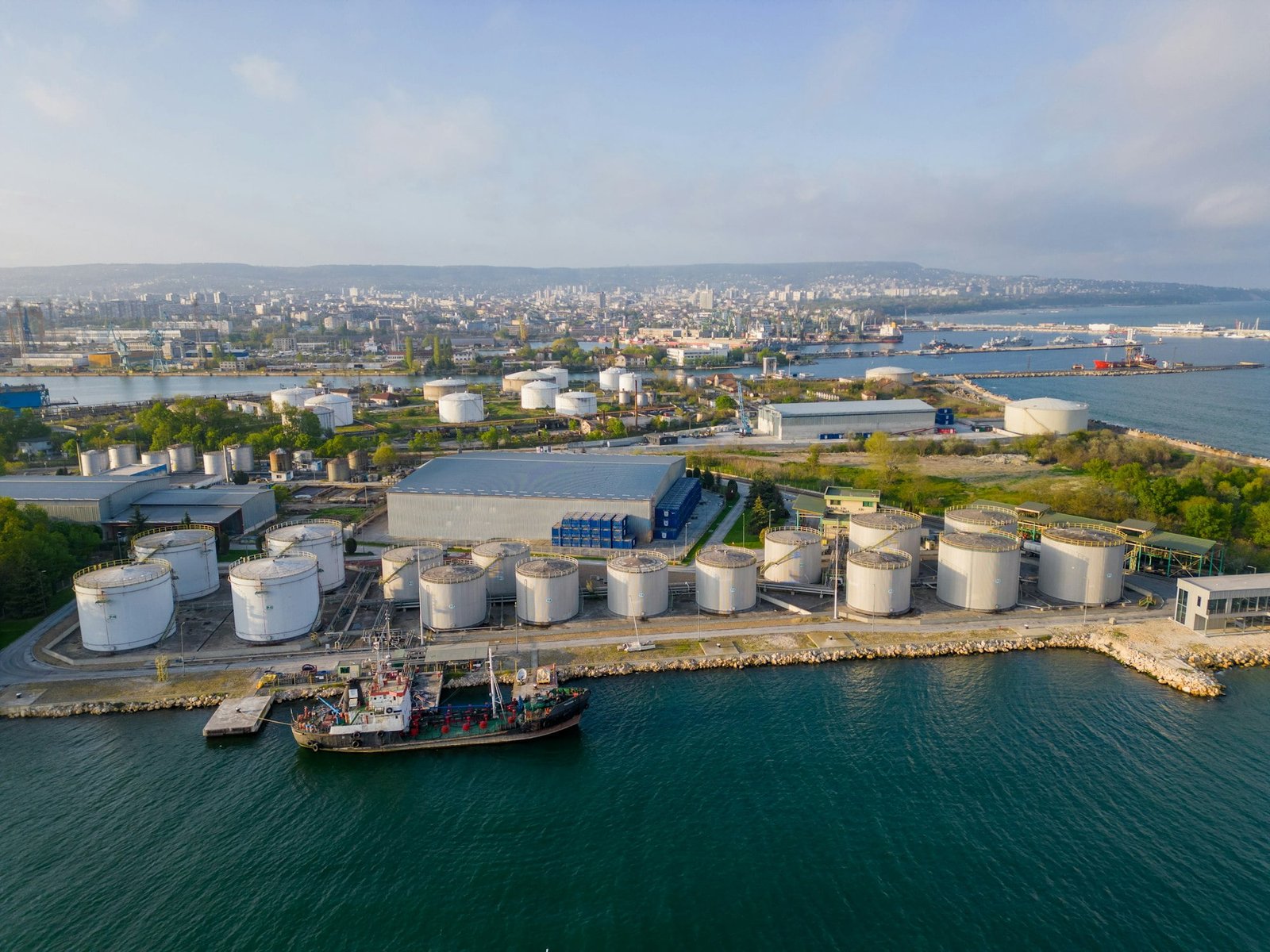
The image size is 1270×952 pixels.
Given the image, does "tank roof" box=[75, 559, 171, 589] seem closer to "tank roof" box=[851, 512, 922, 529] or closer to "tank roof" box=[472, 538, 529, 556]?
"tank roof" box=[472, 538, 529, 556]

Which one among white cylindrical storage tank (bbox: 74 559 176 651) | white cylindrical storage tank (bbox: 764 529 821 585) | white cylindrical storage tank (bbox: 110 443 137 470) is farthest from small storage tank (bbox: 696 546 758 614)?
white cylindrical storage tank (bbox: 110 443 137 470)

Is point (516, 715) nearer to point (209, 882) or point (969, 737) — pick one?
point (209, 882)

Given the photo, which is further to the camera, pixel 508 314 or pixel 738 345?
pixel 508 314

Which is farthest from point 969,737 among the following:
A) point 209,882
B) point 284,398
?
point 284,398

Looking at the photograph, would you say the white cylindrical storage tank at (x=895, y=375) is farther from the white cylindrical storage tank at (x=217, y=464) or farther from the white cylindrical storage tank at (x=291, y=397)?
the white cylindrical storage tank at (x=217, y=464)

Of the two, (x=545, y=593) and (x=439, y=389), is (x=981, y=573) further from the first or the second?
(x=439, y=389)

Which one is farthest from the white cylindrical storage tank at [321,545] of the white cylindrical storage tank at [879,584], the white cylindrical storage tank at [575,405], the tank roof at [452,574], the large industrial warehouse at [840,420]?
the white cylindrical storage tank at [575,405]
